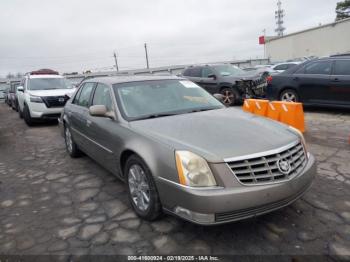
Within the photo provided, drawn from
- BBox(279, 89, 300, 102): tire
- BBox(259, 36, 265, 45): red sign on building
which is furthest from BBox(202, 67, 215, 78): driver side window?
BBox(259, 36, 265, 45): red sign on building

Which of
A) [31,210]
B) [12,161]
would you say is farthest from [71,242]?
[12,161]

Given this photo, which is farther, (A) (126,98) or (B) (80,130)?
(B) (80,130)

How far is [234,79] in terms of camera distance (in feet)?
34.9

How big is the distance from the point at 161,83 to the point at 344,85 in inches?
225

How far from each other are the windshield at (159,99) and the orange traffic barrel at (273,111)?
10.1 feet

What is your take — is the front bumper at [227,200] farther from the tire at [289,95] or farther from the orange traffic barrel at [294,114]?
the tire at [289,95]

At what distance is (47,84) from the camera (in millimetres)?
10969

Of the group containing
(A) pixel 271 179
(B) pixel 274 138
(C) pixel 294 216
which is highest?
(B) pixel 274 138

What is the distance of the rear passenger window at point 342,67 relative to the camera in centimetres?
791

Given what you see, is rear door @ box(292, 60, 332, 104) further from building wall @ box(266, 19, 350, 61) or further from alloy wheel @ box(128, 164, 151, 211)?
building wall @ box(266, 19, 350, 61)

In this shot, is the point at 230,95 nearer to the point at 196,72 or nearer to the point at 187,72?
the point at 196,72

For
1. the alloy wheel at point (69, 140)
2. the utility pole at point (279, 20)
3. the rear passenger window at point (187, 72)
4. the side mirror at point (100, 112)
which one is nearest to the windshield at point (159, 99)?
the side mirror at point (100, 112)

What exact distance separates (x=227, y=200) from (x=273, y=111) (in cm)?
501

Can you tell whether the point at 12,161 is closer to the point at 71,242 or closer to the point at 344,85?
the point at 71,242
